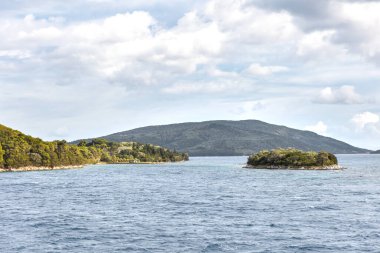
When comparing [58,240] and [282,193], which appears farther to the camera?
[282,193]

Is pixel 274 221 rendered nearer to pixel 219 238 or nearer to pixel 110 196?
pixel 219 238

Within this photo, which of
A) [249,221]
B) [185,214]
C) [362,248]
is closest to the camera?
[362,248]

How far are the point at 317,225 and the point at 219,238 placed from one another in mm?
17451

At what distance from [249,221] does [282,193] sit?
4724 cm

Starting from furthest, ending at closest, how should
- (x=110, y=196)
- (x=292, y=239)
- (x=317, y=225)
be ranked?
1. (x=110, y=196)
2. (x=317, y=225)
3. (x=292, y=239)

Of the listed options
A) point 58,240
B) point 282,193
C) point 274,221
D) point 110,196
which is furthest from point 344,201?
point 58,240

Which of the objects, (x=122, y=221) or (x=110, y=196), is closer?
(x=122, y=221)

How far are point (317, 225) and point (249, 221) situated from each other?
1061 centimetres

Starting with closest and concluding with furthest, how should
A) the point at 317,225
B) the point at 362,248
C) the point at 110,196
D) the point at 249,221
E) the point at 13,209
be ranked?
the point at 362,248
the point at 317,225
the point at 249,221
the point at 13,209
the point at 110,196

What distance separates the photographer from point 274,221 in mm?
74875

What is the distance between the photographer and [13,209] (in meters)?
91.8

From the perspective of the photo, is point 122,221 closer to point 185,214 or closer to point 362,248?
point 185,214

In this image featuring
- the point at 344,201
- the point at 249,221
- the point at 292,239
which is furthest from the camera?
the point at 344,201

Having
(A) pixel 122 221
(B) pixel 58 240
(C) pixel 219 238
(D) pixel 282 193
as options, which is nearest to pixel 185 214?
(A) pixel 122 221
